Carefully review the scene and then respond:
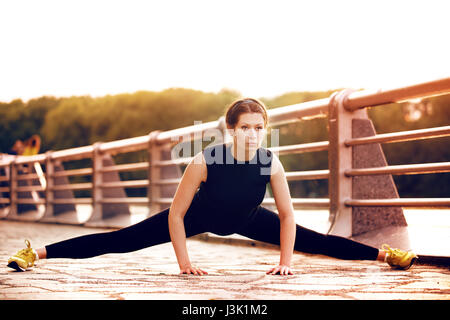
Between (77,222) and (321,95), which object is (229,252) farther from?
(321,95)

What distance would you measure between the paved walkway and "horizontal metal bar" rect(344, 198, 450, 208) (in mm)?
392

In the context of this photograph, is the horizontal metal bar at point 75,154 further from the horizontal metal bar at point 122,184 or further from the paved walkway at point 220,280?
the paved walkway at point 220,280

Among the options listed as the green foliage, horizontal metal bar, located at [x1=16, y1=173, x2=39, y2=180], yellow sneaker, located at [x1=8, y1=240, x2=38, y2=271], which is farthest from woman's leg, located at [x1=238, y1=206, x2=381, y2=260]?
the green foliage

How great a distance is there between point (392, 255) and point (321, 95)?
90.2ft

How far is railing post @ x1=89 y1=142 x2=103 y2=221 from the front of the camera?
854cm

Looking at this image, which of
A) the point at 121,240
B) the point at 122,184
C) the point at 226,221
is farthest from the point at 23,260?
the point at 122,184

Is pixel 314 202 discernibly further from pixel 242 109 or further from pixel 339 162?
pixel 242 109

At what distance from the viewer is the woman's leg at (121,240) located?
3342 millimetres

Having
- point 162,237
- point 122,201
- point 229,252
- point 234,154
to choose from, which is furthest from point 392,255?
point 122,201

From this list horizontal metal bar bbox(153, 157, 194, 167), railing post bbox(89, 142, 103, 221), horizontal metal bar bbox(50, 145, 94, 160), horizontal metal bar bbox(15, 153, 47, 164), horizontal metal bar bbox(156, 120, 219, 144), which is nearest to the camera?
horizontal metal bar bbox(156, 120, 219, 144)

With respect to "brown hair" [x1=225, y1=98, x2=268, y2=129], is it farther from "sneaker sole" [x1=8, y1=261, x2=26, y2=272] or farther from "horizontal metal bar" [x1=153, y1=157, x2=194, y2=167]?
"horizontal metal bar" [x1=153, y1=157, x2=194, y2=167]

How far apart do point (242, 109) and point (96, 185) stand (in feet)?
19.0

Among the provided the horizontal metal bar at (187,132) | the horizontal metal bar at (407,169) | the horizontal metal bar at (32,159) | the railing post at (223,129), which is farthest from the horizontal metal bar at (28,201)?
the horizontal metal bar at (407,169)

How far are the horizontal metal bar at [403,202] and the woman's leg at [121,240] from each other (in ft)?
4.76
